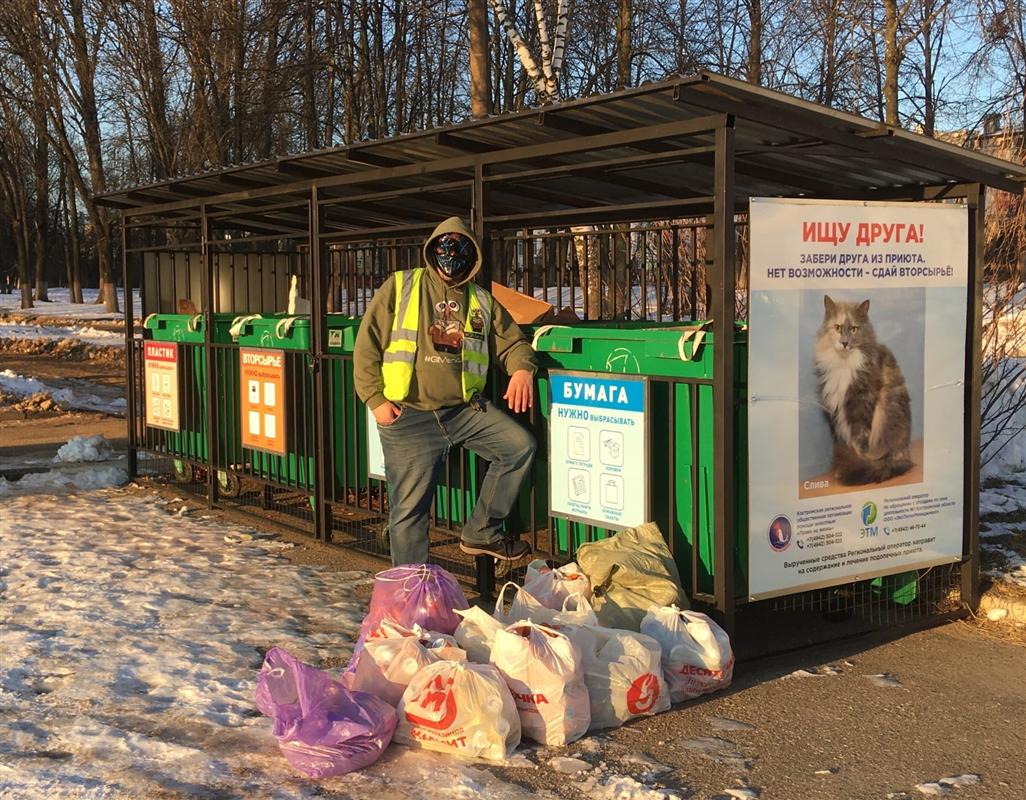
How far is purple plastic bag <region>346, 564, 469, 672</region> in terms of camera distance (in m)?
4.46

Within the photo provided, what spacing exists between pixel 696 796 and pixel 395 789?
959mm

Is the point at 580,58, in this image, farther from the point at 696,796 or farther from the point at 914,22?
the point at 696,796

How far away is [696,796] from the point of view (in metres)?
3.54

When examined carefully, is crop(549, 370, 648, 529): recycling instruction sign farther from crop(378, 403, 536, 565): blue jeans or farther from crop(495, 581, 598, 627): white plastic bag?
crop(495, 581, 598, 627): white plastic bag

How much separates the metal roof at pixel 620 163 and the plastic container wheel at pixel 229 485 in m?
2.03

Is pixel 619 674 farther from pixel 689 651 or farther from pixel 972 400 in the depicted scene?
pixel 972 400

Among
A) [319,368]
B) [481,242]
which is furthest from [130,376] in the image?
[481,242]

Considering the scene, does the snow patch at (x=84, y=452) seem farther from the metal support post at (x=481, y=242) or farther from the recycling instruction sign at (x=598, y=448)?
the recycling instruction sign at (x=598, y=448)

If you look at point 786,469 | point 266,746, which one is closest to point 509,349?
point 786,469

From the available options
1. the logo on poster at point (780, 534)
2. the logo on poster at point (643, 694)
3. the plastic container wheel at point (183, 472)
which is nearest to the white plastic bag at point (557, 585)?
the logo on poster at point (643, 694)

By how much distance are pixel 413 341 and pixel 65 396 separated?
39.6 ft

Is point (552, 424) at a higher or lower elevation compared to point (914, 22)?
lower

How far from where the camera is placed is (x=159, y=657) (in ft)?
15.9

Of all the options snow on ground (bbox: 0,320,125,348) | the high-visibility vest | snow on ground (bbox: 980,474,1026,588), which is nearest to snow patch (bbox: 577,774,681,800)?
the high-visibility vest
